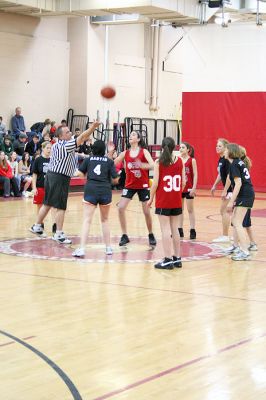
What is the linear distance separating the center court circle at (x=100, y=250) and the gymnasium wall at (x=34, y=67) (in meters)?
15.1

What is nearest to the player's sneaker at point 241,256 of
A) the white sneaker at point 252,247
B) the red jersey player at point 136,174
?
the white sneaker at point 252,247

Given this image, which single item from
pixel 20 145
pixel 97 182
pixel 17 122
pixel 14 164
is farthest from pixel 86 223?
pixel 17 122

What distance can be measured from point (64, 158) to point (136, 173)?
4.11 feet

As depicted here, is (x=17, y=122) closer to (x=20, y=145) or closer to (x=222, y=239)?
(x=20, y=145)

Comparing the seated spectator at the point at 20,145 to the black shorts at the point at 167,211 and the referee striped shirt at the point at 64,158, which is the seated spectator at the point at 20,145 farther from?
the black shorts at the point at 167,211

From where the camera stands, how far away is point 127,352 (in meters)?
6.57

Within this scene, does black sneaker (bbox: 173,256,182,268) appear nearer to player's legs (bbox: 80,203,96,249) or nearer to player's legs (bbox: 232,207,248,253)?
player's legs (bbox: 232,207,248,253)

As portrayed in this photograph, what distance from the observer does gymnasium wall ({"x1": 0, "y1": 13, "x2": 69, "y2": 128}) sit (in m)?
27.8

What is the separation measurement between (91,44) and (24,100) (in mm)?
3823

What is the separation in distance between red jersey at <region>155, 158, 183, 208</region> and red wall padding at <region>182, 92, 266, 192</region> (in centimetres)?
1667

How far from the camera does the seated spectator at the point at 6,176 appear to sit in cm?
2281

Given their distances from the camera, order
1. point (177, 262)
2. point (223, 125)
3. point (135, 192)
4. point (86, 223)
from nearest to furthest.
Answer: point (177, 262) < point (86, 223) < point (135, 192) < point (223, 125)

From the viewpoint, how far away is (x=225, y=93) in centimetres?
2766

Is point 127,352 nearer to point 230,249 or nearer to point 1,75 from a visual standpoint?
point 230,249
